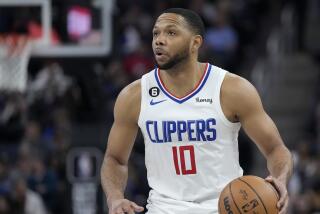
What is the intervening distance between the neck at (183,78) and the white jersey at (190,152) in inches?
2.4

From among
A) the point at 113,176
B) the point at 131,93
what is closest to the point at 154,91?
the point at 131,93

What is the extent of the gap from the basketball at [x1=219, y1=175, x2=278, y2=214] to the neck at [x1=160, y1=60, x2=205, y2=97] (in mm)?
975

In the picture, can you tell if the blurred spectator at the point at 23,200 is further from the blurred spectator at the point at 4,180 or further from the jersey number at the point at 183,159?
the jersey number at the point at 183,159

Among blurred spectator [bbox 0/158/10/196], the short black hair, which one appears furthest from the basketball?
blurred spectator [bbox 0/158/10/196]

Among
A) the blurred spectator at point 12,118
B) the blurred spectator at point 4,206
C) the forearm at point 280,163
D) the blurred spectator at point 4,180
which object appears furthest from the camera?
the blurred spectator at point 12,118

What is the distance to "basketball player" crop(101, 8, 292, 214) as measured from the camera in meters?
7.04

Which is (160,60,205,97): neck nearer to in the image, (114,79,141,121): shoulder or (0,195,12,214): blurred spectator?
(114,79,141,121): shoulder

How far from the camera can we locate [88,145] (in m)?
15.7

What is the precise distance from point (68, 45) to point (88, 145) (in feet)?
7.58

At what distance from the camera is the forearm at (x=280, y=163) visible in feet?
22.6

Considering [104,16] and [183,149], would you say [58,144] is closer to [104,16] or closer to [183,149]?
[104,16]

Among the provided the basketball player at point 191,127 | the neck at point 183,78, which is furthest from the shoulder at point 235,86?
the neck at point 183,78

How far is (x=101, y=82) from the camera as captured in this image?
16.8m

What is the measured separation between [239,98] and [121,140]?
973 mm
